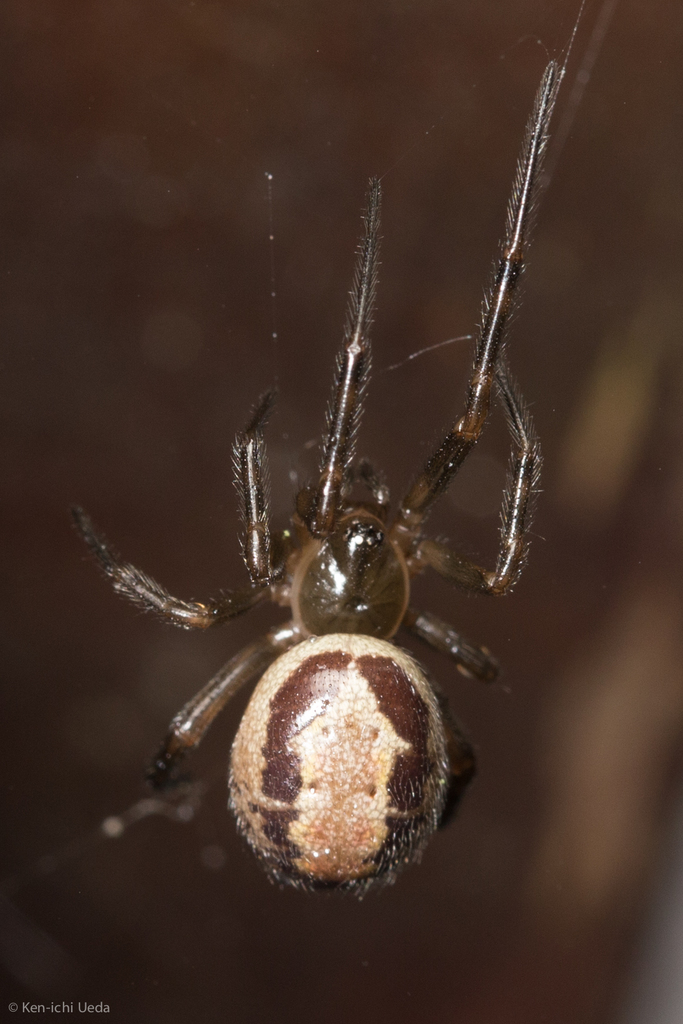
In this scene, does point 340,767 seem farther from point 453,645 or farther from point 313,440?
point 313,440

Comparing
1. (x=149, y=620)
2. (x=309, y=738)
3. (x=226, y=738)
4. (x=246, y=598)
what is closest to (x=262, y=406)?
(x=246, y=598)

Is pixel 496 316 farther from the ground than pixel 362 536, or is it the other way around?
pixel 496 316

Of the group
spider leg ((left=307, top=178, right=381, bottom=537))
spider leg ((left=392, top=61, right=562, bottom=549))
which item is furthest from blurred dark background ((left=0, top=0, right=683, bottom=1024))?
spider leg ((left=307, top=178, right=381, bottom=537))

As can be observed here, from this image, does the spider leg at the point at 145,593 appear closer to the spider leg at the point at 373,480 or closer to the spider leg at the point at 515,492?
the spider leg at the point at 373,480

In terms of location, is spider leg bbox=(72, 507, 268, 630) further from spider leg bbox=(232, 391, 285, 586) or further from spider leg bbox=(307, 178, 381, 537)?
spider leg bbox=(307, 178, 381, 537)

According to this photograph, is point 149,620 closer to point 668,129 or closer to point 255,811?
point 255,811

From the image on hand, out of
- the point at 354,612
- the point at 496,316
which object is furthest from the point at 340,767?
the point at 496,316
